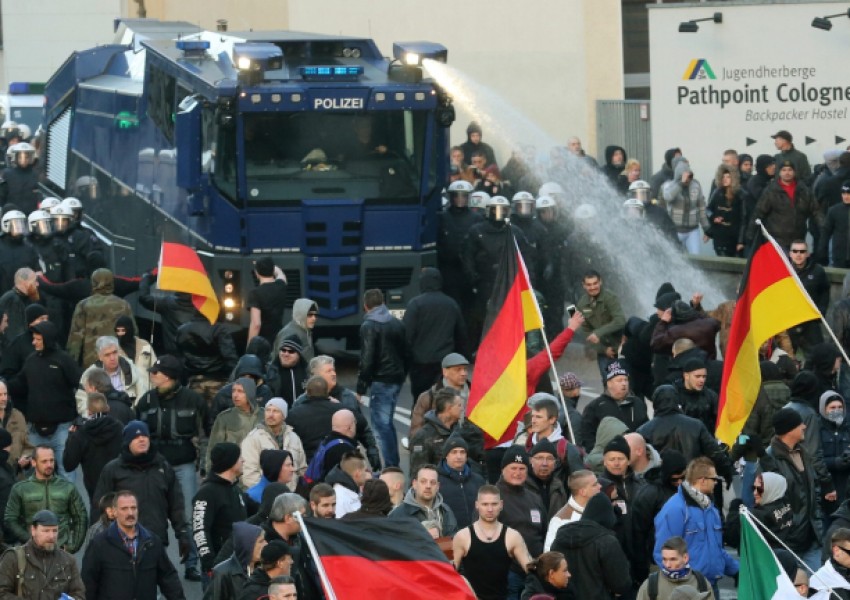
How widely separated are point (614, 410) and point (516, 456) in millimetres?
2076

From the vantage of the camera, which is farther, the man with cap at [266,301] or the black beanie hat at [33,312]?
the man with cap at [266,301]

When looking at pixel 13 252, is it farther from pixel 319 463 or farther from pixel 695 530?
pixel 695 530

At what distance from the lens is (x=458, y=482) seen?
1555 cm

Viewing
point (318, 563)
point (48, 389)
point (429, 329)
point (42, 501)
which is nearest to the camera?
point (318, 563)

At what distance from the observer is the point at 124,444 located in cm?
1598

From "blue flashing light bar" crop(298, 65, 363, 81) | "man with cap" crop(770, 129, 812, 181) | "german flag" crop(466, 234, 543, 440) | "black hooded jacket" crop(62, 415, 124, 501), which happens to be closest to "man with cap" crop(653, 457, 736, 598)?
"german flag" crop(466, 234, 543, 440)

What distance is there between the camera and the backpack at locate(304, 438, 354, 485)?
1627 centimetres

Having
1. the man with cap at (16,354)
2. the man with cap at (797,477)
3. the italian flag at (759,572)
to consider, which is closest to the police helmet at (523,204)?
the man with cap at (16,354)

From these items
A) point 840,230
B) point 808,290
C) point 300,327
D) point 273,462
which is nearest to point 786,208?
point 840,230

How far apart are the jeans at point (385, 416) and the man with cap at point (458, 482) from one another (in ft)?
13.7

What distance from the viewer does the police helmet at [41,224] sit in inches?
943

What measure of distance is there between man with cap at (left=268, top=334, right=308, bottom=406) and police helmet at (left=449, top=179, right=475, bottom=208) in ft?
19.4

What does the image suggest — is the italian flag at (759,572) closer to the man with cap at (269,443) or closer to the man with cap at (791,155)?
the man with cap at (269,443)

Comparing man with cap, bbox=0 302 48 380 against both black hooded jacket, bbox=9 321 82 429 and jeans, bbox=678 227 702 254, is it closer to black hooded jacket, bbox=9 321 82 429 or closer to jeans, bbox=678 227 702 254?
black hooded jacket, bbox=9 321 82 429
